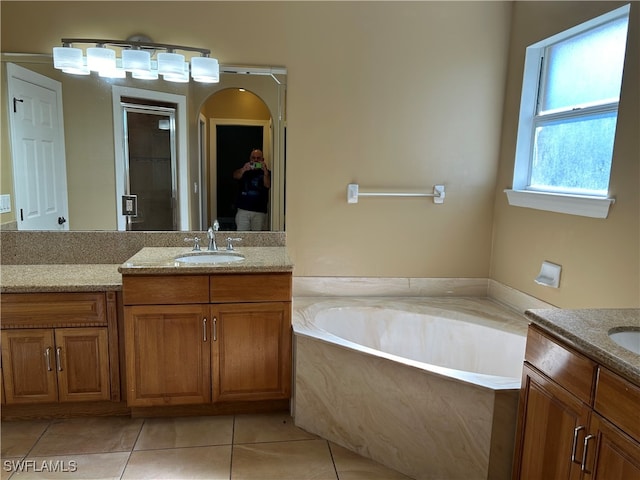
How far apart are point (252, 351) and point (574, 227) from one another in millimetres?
1668

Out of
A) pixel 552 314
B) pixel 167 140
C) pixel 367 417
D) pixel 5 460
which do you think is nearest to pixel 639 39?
pixel 552 314

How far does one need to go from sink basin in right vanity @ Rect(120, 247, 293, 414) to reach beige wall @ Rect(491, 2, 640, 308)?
53.0 inches

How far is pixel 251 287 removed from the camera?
2.20 m

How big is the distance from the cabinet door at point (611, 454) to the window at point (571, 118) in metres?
1.10

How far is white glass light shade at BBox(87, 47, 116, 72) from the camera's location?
2350 mm

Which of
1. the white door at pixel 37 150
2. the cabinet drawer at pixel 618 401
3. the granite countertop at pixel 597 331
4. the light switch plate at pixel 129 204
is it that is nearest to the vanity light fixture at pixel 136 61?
the white door at pixel 37 150

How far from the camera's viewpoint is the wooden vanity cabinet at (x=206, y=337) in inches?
84.3

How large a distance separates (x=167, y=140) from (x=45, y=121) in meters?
0.64

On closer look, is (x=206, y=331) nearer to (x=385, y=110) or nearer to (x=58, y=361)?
(x=58, y=361)

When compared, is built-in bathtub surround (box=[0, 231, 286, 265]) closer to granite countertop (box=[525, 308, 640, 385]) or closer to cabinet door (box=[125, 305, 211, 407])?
cabinet door (box=[125, 305, 211, 407])

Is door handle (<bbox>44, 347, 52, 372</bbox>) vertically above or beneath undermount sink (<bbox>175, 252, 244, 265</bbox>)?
beneath

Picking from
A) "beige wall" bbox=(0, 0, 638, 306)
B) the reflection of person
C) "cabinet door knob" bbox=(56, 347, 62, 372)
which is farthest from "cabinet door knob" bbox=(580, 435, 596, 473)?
"cabinet door knob" bbox=(56, 347, 62, 372)

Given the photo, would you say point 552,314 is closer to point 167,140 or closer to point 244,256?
point 244,256

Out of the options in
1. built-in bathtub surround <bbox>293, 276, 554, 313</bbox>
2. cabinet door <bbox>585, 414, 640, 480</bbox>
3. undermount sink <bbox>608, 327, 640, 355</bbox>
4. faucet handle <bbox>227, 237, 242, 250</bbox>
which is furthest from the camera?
built-in bathtub surround <bbox>293, 276, 554, 313</bbox>
